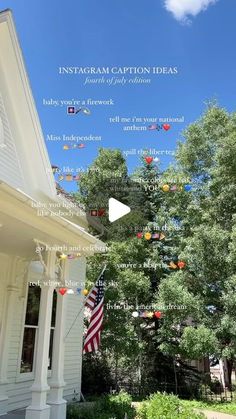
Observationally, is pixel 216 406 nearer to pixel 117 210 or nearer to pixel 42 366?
pixel 117 210

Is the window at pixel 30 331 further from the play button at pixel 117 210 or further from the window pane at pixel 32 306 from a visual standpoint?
the play button at pixel 117 210

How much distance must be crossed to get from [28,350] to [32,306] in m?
1.00

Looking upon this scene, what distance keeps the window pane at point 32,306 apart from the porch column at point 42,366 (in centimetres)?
279

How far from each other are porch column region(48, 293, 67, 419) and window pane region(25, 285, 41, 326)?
2233 millimetres

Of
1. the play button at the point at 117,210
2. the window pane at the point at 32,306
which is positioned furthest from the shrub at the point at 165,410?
the play button at the point at 117,210

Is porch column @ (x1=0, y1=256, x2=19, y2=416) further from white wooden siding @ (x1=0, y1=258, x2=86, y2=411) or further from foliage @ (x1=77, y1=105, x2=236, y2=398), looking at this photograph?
foliage @ (x1=77, y1=105, x2=236, y2=398)

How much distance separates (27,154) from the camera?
878 centimetres

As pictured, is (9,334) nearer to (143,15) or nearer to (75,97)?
(75,97)

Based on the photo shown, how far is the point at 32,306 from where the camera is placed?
9328 millimetres

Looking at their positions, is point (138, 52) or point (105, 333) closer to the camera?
point (138, 52)

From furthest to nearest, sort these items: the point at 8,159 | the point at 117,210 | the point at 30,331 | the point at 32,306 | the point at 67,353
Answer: the point at 117,210 < the point at 67,353 < the point at 32,306 < the point at 30,331 < the point at 8,159

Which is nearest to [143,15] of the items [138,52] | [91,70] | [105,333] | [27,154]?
[138,52]

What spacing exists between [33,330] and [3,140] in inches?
179

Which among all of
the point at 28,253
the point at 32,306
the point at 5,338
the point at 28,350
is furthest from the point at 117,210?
the point at 5,338
